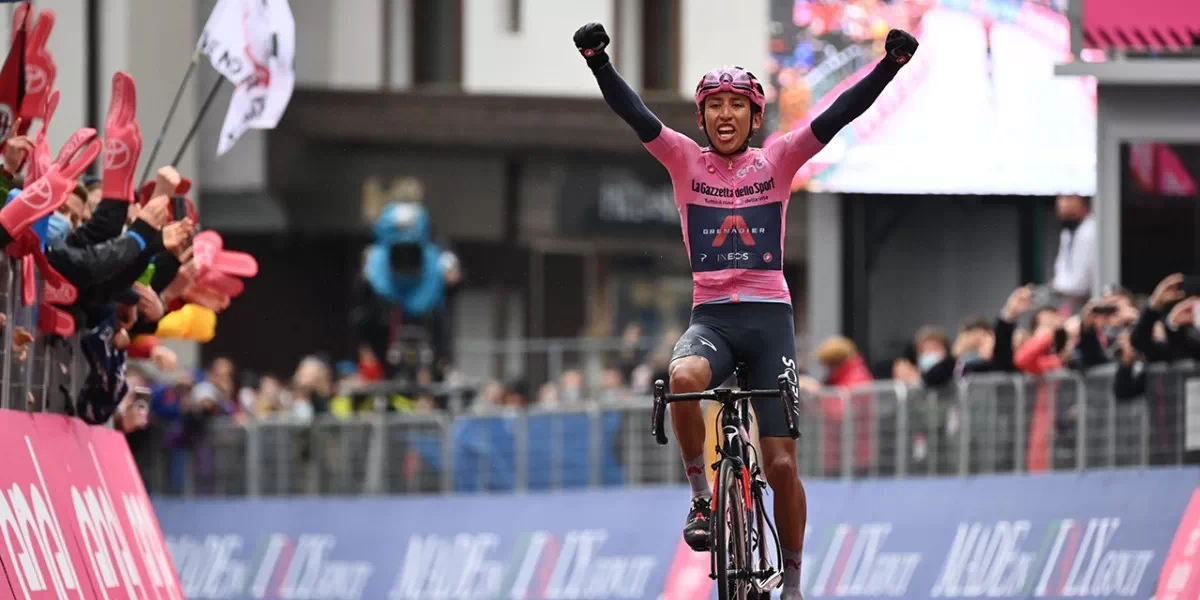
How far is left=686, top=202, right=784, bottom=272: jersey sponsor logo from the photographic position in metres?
10.9

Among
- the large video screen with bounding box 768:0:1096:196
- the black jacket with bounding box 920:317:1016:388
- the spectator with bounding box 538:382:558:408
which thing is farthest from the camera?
the large video screen with bounding box 768:0:1096:196

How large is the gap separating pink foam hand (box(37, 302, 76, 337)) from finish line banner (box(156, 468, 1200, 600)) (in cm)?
566

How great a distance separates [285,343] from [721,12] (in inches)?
284

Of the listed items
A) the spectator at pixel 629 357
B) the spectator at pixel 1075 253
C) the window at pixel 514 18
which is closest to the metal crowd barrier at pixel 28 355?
the spectator at pixel 1075 253

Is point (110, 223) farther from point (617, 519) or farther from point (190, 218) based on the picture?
point (617, 519)

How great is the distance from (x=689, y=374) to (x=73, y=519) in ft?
9.90

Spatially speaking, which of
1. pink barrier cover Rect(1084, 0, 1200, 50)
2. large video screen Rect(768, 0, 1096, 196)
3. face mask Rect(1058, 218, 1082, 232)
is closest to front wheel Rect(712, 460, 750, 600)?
pink barrier cover Rect(1084, 0, 1200, 50)

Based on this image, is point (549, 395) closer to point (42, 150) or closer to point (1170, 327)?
point (1170, 327)

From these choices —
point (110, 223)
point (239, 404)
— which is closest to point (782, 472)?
point (110, 223)

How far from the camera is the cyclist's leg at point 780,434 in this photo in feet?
35.5

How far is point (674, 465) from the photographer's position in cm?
1884

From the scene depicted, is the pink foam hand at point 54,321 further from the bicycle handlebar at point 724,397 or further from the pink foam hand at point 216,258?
the bicycle handlebar at point 724,397

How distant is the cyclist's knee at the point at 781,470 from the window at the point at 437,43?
22.7m

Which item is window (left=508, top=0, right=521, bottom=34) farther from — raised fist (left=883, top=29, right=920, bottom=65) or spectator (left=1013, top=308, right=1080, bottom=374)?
raised fist (left=883, top=29, right=920, bottom=65)
